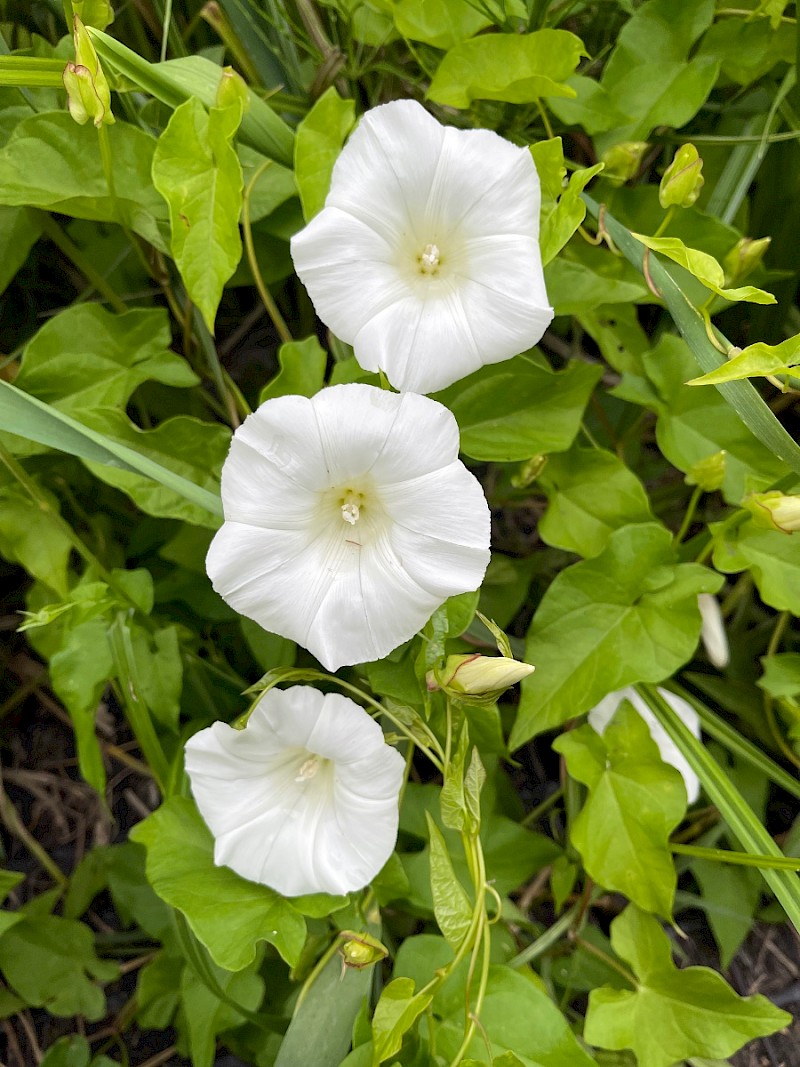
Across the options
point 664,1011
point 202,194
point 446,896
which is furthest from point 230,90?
point 664,1011

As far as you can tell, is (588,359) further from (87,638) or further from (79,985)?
(79,985)

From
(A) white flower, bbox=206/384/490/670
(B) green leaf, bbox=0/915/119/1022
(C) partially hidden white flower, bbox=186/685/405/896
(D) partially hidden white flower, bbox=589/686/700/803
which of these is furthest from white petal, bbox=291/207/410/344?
(B) green leaf, bbox=0/915/119/1022

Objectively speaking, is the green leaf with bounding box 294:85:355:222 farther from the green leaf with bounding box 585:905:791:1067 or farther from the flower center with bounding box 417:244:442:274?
the green leaf with bounding box 585:905:791:1067

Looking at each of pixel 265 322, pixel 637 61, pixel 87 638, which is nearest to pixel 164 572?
pixel 87 638

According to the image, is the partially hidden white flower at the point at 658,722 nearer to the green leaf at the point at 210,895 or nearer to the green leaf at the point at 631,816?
the green leaf at the point at 631,816

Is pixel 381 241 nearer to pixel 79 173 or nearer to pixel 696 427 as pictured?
pixel 79 173

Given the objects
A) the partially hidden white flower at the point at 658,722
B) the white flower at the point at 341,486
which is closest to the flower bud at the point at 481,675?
the white flower at the point at 341,486
